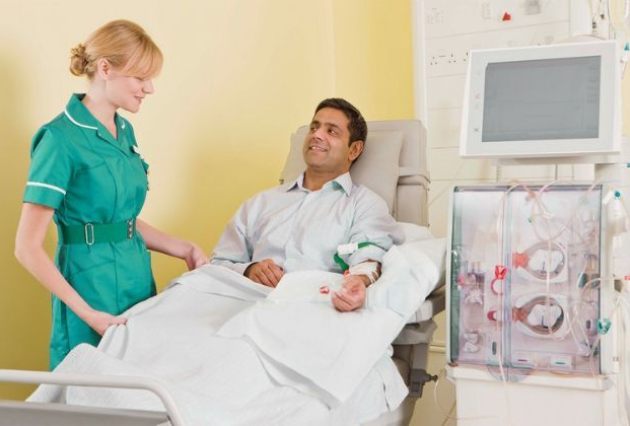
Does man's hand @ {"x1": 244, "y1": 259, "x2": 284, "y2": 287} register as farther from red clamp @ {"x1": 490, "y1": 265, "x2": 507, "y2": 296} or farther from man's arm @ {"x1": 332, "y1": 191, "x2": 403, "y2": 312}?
red clamp @ {"x1": 490, "y1": 265, "x2": 507, "y2": 296}

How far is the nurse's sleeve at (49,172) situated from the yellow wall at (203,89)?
39cm

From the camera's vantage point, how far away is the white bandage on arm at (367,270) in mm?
2145

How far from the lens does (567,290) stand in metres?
1.96

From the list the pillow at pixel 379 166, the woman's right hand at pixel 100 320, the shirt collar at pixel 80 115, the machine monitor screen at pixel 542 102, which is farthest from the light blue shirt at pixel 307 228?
the shirt collar at pixel 80 115

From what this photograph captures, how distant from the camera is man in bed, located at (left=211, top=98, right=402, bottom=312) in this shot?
2.34 m

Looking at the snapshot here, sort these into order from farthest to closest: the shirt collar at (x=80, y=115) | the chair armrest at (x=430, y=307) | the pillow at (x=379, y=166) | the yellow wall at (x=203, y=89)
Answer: the pillow at (x=379, y=166), the yellow wall at (x=203, y=89), the chair armrest at (x=430, y=307), the shirt collar at (x=80, y=115)

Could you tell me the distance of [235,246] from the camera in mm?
2555

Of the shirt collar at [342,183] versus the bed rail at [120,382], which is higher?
the shirt collar at [342,183]

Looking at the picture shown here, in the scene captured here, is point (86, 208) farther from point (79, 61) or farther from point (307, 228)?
point (307, 228)

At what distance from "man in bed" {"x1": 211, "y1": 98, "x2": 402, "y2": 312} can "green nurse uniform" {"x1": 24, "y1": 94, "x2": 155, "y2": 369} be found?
49 centimetres

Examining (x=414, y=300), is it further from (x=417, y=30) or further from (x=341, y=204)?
(x=417, y=30)

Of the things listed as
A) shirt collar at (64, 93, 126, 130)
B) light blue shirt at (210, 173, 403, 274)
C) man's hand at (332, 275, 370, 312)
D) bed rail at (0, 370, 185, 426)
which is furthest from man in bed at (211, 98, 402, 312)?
bed rail at (0, 370, 185, 426)

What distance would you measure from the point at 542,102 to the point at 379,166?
A: 2.60ft

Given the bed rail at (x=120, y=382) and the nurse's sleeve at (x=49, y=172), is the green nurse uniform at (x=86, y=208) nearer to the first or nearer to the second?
the nurse's sleeve at (x=49, y=172)
